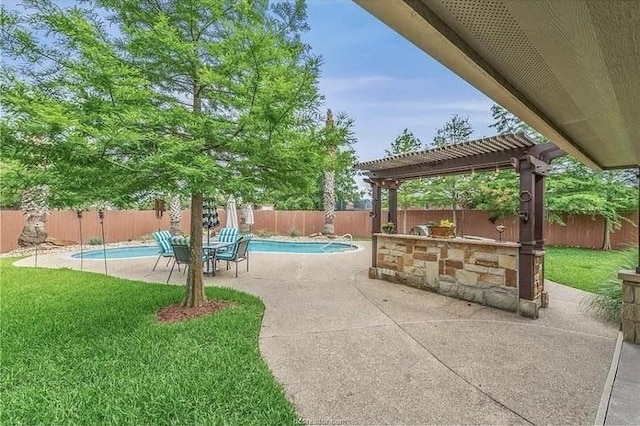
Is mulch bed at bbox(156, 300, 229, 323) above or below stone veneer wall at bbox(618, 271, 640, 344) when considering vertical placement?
below

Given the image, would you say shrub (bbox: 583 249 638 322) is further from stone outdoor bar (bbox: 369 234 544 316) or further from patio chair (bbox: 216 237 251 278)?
patio chair (bbox: 216 237 251 278)

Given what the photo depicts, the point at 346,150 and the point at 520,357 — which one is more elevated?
the point at 346,150

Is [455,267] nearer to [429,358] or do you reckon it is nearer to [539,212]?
[539,212]

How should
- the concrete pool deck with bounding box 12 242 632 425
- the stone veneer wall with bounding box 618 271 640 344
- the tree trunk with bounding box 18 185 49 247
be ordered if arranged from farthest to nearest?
1. the tree trunk with bounding box 18 185 49 247
2. the stone veneer wall with bounding box 618 271 640 344
3. the concrete pool deck with bounding box 12 242 632 425

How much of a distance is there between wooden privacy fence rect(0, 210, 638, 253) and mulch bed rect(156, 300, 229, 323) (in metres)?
9.31

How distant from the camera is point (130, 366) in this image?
3.25 metres

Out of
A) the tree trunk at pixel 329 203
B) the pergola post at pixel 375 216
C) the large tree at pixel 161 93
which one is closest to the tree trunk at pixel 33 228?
the large tree at pixel 161 93

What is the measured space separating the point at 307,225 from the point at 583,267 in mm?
13454

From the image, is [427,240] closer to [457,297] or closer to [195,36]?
[457,297]

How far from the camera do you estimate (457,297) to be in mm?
6031

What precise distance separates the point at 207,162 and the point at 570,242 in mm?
16103

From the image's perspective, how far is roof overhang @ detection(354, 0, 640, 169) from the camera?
126cm

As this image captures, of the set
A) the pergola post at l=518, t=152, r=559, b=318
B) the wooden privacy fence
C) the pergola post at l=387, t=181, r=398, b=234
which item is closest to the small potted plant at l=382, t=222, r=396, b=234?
the pergola post at l=387, t=181, r=398, b=234

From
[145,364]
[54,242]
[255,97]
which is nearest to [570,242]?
[255,97]
